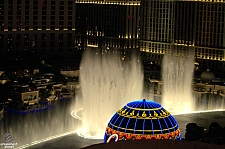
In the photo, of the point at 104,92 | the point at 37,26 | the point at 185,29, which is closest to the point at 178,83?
the point at 104,92

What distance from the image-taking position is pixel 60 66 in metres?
46.0

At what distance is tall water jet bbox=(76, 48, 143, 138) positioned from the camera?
23469mm

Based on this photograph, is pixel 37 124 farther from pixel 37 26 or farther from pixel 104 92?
pixel 37 26

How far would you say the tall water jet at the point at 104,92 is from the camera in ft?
77.0

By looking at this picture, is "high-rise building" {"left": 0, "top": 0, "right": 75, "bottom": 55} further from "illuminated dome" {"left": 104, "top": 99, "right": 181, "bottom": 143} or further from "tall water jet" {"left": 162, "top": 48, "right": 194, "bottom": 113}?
"illuminated dome" {"left": 104, "top": 99, "right": 181, "bottom": 143}

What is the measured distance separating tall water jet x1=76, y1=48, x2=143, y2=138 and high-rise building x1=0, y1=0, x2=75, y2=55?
4.73 m

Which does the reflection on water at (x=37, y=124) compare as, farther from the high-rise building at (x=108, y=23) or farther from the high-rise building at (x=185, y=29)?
the high-rise building at (x=108, y=23)

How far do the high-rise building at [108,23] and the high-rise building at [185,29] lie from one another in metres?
1.04

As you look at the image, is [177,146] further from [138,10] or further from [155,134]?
[138,10]

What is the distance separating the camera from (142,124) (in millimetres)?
15477

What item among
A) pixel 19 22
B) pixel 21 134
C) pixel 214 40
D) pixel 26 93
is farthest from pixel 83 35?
pixel 21 134

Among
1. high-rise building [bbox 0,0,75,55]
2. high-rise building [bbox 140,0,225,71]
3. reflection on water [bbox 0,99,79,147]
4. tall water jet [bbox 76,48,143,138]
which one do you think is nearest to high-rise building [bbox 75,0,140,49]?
high-rise building [bbox 140,0,225,71]

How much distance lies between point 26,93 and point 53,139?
1141cm

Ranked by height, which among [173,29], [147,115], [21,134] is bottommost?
[21,134]
